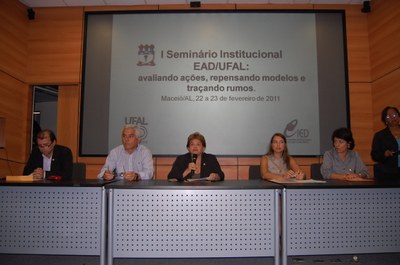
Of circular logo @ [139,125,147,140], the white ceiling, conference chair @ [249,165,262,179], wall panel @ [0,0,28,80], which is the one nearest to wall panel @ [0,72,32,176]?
wall panel @ [0,0,28,80]

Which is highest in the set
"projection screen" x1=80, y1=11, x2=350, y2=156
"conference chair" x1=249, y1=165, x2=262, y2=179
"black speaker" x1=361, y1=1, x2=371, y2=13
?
"black speaker" x1=361, y1=1, x2=371, y2=13

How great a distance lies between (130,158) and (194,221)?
1.26 meters

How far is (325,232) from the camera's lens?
2170 millimetres

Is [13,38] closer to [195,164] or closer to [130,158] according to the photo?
[130,158]

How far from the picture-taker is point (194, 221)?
218 cm

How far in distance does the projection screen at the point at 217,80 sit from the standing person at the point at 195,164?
1338 millimetres

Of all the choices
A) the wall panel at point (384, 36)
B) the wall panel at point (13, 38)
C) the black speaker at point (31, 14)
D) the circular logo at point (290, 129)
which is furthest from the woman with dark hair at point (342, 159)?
the black speaker at point (31, 14)

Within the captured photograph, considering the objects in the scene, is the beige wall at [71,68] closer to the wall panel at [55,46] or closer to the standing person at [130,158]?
the wall panel at [55,46]

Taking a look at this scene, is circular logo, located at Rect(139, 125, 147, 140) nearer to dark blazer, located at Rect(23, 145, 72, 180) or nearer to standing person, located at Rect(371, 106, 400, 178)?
dark blazer, located at Rect(23, 145, 72, 180)

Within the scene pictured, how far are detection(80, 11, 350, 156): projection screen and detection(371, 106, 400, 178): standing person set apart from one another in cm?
113

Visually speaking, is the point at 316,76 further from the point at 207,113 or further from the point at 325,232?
the point at 325,232

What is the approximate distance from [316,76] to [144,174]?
9.67 ft

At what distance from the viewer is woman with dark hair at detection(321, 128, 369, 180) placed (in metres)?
2.99

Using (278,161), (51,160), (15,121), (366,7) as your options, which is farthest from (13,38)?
(366,7)
